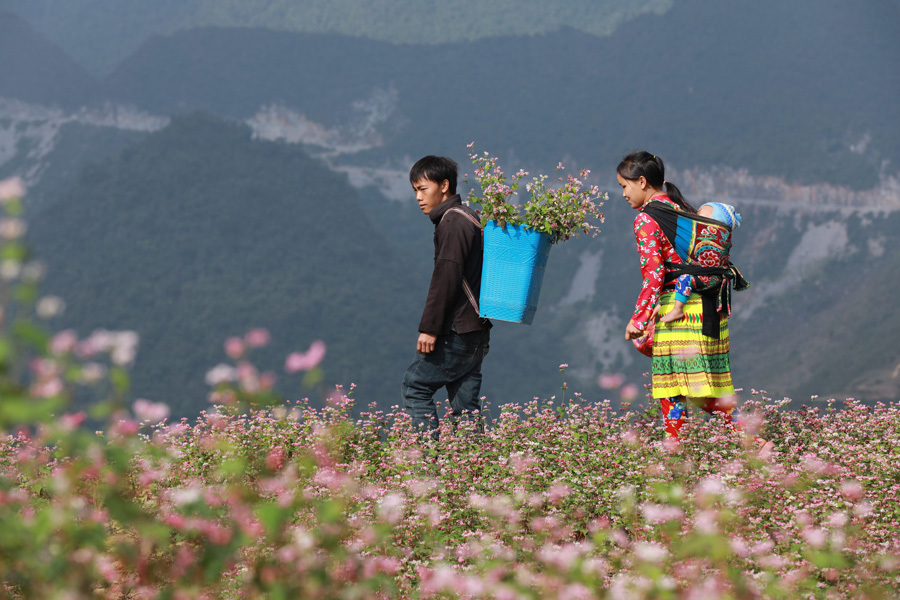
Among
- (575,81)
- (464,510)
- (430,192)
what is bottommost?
(464,510)

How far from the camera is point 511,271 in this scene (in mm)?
5992

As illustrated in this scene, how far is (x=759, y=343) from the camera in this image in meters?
92.5

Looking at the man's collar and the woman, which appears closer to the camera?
the woman

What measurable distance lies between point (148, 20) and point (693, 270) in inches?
7216

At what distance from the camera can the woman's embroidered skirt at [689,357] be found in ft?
18.1

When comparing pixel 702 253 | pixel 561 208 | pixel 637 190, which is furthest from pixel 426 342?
pixel 702 253

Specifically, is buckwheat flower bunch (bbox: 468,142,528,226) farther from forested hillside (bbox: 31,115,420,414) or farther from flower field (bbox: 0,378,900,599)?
forested hillside (bbox: 31,115,420,414)

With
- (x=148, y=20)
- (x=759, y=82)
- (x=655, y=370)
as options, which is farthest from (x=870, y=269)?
(x=148, y=20)

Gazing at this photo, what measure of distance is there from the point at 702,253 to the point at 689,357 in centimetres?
59

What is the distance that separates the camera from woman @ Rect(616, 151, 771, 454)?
545 cm

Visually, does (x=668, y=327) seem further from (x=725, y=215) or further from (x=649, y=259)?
(x=725, y=215)

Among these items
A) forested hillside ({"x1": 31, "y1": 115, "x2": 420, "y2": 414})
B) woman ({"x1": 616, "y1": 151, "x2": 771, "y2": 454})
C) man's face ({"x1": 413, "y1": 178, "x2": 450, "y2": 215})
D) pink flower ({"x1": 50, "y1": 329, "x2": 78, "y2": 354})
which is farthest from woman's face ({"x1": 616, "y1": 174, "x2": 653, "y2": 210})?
forested hillside ({"x1": 31, "y1": 115, "x2": 420, "y2": 414})

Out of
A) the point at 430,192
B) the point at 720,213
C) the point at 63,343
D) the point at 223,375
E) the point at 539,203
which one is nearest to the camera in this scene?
the point at 63,343

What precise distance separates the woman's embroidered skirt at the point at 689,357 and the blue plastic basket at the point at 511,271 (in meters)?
0.81
